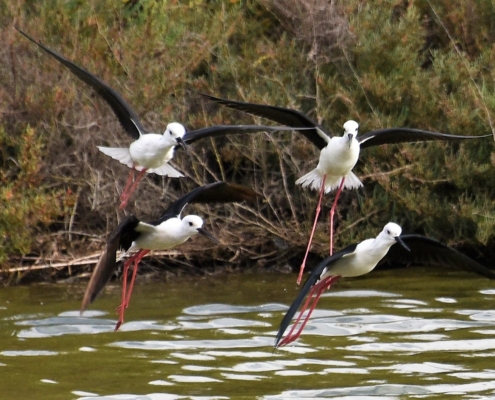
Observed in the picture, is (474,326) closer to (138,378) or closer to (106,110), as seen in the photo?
(138,378)

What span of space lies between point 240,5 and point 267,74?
1.02 m

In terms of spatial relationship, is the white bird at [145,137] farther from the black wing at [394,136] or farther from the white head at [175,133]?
the black wing at [394,136]

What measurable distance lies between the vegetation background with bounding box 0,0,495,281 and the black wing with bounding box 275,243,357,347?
12.7 feet

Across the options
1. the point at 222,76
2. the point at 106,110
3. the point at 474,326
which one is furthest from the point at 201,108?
the point at 474,326

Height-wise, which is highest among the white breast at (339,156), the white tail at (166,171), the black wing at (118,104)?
the black wing at (118,104)

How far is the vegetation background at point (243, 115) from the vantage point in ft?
40.1

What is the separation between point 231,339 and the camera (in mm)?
10602

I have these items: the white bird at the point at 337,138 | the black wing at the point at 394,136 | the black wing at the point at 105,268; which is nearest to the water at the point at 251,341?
the white bird at the point at 337,138

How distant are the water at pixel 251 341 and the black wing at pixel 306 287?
3.32ft

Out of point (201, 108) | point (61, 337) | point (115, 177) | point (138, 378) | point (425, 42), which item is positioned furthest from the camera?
point (425, 42)

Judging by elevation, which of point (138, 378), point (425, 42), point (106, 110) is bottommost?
point (138, 378)

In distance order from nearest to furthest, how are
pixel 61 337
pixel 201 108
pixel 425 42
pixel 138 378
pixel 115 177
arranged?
pixel 138 378
pixel 61 337
pixel 115 177
pixel 201 108
pixel 425 42

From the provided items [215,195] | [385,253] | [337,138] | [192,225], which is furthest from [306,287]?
[337,138]

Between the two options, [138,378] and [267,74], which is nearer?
[138,378]
